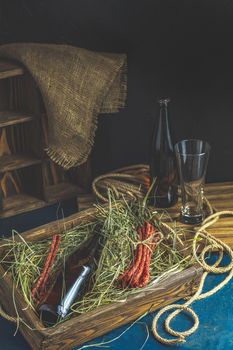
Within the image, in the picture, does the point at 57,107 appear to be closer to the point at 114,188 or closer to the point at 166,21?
the point at 114,188

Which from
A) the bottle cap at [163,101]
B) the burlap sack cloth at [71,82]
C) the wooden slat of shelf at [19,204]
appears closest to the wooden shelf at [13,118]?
the burlap sack cloth at [71,82]

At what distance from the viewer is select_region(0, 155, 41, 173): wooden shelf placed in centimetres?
169

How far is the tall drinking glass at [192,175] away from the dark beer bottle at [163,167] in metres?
0.08

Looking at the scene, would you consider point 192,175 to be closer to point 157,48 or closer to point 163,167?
point 163,167

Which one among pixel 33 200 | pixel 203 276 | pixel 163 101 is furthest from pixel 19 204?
pixel 203 276

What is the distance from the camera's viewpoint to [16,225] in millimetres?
1682

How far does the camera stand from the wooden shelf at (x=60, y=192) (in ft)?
5.84

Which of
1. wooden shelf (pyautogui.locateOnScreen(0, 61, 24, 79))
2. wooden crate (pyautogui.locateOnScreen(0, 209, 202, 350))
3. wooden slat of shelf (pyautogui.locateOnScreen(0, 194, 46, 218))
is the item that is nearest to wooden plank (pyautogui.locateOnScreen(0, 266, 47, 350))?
wooden crate (pyautogui.locateOnScreen(0, 209, 202, 350))

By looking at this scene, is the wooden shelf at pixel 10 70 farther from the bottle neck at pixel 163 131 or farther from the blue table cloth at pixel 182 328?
the blue table cloth at pixel 182 328

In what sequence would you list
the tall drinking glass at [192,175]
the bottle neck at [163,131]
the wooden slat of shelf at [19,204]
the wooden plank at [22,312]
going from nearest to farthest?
1. the wooden plank at [22,312]
2. the tall drinking glass at [192,175]
3. the bottle neck at [163,131]
4. the wooden slat of shelf at [19,204]

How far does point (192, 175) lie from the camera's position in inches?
58.8

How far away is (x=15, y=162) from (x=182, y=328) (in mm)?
678

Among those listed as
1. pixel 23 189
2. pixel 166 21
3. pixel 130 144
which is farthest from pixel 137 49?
pixel 23 189

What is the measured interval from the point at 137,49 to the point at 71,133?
29cm
